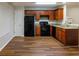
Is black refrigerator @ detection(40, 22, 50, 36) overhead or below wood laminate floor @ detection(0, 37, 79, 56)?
overhead

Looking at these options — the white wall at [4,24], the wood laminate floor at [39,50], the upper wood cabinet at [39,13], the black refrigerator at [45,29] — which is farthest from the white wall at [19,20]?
the wood laminate floor at [39,50]

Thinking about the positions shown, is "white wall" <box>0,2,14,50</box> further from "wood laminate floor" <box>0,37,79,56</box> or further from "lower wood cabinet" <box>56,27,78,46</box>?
"lower wood cabinet" <box>56,27,78,46</box>

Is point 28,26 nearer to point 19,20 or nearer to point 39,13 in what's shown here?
point 19,20

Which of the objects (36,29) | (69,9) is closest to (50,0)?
(69,9)

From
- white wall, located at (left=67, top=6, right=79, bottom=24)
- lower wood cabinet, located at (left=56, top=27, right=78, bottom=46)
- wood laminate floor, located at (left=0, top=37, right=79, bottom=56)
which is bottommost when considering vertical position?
wood laminate floor, located at (left=0, top=37, right=79, bottom=56)

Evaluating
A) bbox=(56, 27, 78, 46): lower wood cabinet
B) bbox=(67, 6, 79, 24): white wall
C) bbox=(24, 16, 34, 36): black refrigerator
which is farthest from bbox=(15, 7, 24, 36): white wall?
bbox=(56, 27, 78, 46): lower wood cabinet

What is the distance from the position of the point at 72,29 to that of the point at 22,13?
4474 millimetres

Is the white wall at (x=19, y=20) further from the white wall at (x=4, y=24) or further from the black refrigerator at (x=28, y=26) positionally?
the white wall at (x=4, y=24)

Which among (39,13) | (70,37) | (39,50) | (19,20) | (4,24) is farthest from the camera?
(39,13)

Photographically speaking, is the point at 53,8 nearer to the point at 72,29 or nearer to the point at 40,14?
the point at 40,14

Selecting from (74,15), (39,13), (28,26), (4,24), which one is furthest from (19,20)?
(4,24)

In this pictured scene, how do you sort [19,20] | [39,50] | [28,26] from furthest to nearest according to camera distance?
1. [19,20]
2. [28,26]
3. [39,50]

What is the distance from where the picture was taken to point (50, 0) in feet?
3.75

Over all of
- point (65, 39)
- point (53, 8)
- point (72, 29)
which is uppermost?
point (53, 8)
